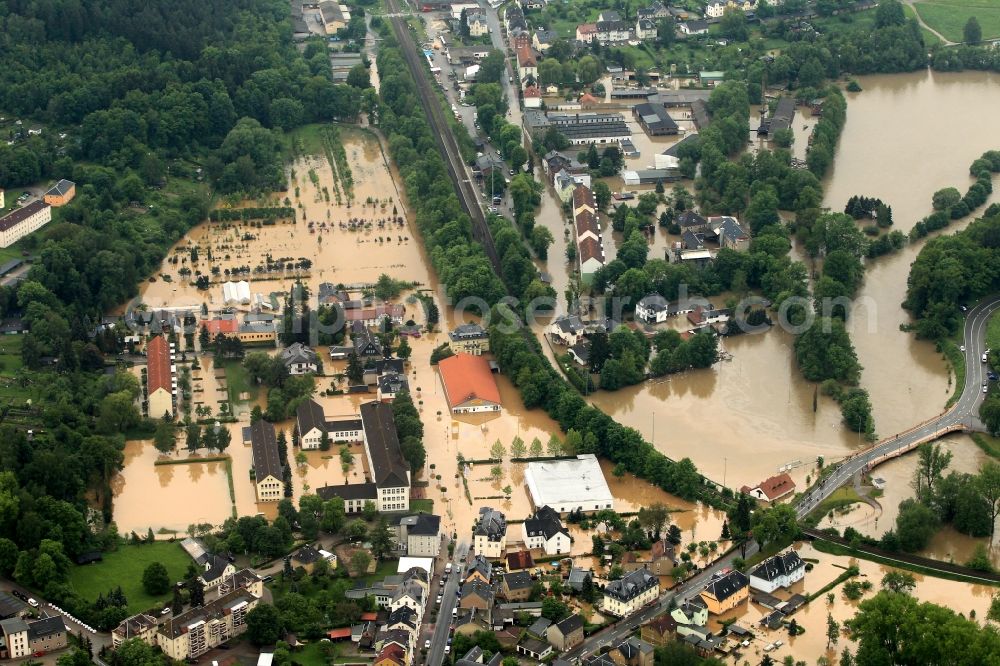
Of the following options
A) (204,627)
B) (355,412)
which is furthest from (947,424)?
(204,627)

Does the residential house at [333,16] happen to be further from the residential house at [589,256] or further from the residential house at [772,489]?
the residential house at [772,489]

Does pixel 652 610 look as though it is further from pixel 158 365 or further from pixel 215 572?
pixel 158 365

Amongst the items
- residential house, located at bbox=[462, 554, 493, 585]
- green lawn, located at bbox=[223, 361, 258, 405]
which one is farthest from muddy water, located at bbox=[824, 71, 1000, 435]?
green lawn, located at bbox=[223, 361, 258, 405]

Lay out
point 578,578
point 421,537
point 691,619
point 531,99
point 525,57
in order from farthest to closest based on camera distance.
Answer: point 525,57 < point 531,99 < point 421,537 < point 578,578 < point 691,619

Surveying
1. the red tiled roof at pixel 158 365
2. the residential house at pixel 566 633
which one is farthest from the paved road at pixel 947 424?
the red tiled roof at pixel 158 365

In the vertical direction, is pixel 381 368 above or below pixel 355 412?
above

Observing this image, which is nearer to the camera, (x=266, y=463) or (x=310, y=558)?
(x=310, y=558)
